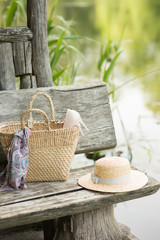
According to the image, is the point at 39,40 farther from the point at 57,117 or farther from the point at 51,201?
the point at 51,201

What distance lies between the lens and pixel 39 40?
2295mm

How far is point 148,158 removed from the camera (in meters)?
3.82

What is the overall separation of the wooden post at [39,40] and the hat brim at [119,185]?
66cm

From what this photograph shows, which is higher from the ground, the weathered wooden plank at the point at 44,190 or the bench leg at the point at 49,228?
the weathered wooden plank at the point at 44,190

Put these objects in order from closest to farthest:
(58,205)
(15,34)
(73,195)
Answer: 1. (58,205)
2. (73,195)
3. (15,34)

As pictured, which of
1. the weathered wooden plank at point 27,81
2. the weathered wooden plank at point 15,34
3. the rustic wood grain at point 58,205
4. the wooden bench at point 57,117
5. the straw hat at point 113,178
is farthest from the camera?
the weathered wooden plank at point 27,81

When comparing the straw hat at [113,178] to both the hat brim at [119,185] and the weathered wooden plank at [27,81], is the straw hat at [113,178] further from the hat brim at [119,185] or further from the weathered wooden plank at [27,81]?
the weathered wooden plank at [27,81]

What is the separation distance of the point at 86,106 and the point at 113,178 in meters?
0.56

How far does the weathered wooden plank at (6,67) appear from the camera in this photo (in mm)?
2225

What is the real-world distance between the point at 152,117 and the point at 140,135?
0.56m

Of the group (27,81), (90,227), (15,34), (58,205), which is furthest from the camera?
(27,81)

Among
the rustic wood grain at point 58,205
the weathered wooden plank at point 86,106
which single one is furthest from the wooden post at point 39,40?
the rustic wood grain at point 58,205

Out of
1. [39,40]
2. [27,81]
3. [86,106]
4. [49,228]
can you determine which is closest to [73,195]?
[49,228]

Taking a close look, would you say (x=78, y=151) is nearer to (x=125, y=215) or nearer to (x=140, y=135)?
(x=125, y=215)
